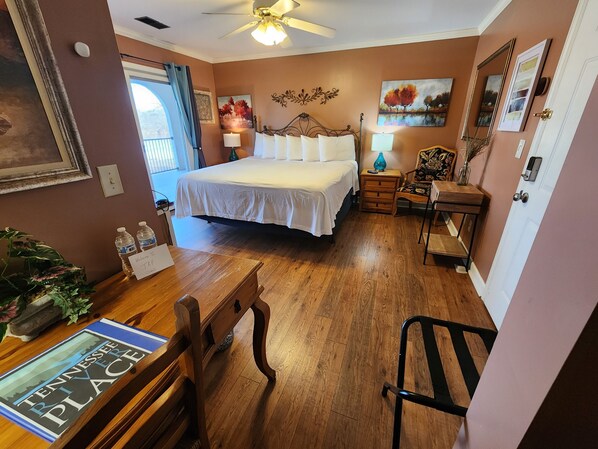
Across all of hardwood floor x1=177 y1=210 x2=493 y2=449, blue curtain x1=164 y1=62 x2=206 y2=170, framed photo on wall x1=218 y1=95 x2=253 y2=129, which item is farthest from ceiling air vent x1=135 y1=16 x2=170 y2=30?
hardwood floor x1=177 y1=210 x2=493 y2=449

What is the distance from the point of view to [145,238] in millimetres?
1083

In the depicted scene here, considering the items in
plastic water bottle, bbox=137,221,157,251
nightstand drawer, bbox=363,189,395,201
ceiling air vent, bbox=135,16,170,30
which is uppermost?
ceiling air vent, bbox=135,16,170,30

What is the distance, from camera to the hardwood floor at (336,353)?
117 centimetres

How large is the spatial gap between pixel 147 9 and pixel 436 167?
409 cm

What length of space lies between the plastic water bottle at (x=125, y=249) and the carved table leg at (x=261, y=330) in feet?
1.79

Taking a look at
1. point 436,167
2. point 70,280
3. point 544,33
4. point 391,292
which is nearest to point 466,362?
point 391,292

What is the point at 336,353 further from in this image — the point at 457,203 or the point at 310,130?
the point at 310,130

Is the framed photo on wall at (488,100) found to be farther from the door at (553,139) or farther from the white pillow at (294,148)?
the white pillow at (294,148)

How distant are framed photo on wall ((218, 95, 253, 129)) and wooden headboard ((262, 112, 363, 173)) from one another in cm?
43

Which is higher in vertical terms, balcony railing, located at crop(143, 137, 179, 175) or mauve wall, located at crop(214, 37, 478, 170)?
mauve wall, located at crop(214, 37, 478, 170)

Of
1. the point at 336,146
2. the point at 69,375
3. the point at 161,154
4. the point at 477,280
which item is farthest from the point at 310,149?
the point at 69,375

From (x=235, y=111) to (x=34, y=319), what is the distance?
188 inches

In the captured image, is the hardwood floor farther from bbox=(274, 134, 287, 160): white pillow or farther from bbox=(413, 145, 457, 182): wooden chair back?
bbox=(274, 134, 287, 160): white pillow

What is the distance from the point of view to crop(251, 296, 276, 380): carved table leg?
3.87 ft
